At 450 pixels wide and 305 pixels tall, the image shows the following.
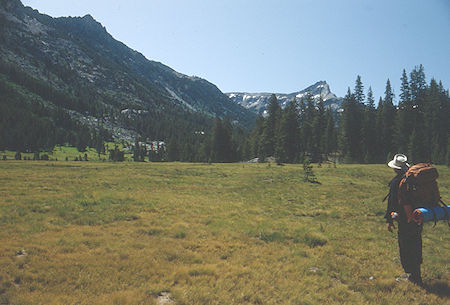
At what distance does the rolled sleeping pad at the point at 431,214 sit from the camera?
5840mm

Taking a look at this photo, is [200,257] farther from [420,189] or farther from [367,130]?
[367,130]

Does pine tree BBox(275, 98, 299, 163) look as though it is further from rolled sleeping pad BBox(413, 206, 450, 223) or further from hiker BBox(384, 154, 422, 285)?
rolled sleeping pad BBox(413, 206, 450, 223)

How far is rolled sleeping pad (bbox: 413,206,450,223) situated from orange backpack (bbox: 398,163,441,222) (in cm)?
18

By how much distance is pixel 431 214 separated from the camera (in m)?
5.93

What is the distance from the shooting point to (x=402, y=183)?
6.51 m

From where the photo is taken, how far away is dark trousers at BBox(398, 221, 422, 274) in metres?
6.48

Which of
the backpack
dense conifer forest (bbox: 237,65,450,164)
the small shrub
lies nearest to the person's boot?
the backpack

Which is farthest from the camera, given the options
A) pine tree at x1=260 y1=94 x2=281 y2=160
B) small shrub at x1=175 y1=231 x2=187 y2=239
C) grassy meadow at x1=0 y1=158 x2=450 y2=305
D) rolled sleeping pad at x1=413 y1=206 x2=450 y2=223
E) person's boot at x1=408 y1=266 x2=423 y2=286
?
pine tree at x1=260 y1=94 x2=281 y2=160

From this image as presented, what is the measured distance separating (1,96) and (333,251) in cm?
22023

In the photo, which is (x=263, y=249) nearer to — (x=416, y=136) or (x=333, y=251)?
(x=333, y=251)

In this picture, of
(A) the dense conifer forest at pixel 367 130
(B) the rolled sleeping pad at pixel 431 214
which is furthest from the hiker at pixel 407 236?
(A) the dense conifer forest at pixel 367 130

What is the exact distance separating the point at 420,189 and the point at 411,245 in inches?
65.5

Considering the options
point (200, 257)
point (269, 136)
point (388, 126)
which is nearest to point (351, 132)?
point (388, 126)

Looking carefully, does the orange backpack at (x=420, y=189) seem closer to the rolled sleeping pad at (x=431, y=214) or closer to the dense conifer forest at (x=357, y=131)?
the rolled sleeping pad at (x=431, y=214)
